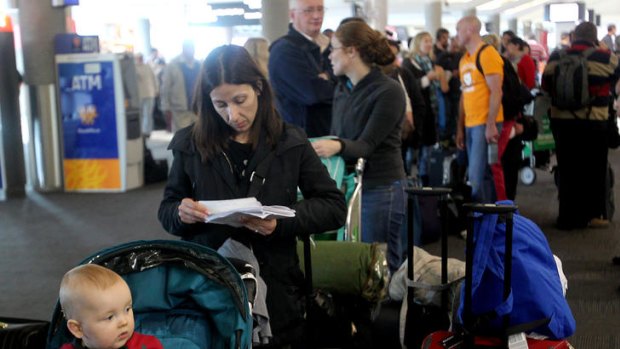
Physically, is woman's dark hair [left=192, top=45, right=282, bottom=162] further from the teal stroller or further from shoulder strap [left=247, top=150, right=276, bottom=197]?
the teal stroller

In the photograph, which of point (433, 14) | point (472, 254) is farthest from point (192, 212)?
point (433, 14)

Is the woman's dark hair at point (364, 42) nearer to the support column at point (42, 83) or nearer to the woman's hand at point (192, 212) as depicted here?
the woman's hand at point (192, 212)

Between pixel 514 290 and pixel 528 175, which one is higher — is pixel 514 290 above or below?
above

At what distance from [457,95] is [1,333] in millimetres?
7694

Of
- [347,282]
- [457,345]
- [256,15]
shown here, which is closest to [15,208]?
[347,282]

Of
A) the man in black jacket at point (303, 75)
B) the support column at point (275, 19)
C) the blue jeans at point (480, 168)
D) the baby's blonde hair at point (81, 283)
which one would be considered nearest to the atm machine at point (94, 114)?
the blue jeans at point (480, 168)

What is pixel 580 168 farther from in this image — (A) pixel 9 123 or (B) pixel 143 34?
(B) pixel 143 34

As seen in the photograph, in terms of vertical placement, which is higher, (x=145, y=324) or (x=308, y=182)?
(x=308, y=182)

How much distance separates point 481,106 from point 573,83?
0.81 m

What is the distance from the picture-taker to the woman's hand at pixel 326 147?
4.00m

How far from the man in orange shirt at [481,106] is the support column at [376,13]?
1104 centimetres

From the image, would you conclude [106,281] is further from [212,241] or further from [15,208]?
[15,208]

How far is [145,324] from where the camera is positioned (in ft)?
8.66

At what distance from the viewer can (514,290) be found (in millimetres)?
3164
